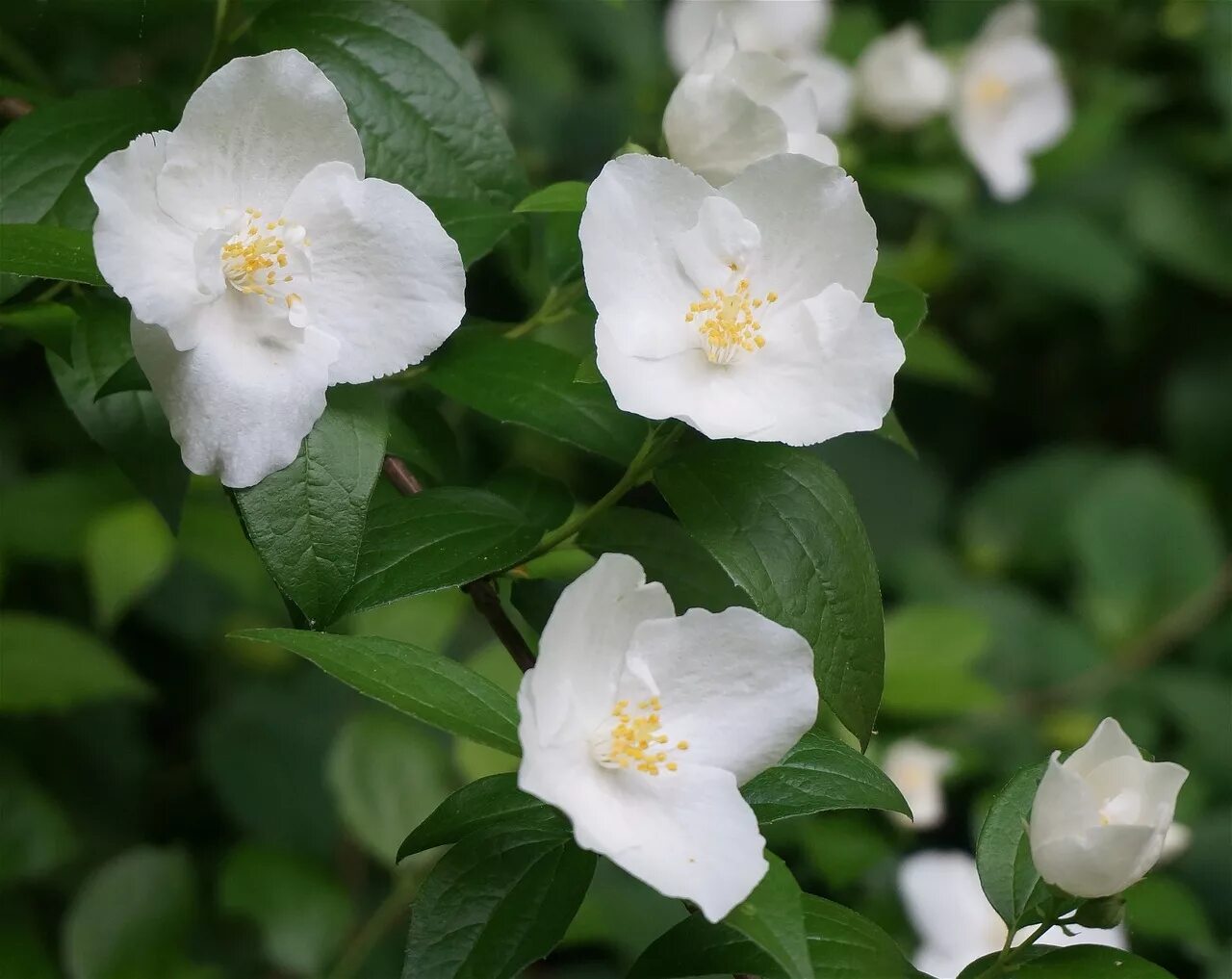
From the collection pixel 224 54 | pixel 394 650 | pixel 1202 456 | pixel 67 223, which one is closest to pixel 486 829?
pixel 394 650

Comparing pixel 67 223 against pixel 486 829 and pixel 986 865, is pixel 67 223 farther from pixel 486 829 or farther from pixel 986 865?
pixel 986 865

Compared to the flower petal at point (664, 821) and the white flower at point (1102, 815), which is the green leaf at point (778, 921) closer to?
the flower petal at point (664, 821)

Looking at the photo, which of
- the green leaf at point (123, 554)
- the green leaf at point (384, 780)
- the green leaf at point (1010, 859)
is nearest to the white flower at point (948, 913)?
the green leaf at point (384, 780)

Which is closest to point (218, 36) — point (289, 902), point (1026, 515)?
point (289, 902)

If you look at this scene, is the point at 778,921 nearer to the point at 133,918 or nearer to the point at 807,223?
the point at 807,223

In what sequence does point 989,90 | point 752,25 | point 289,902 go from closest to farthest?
point 752,25 < point 289,902 < point 989,90
